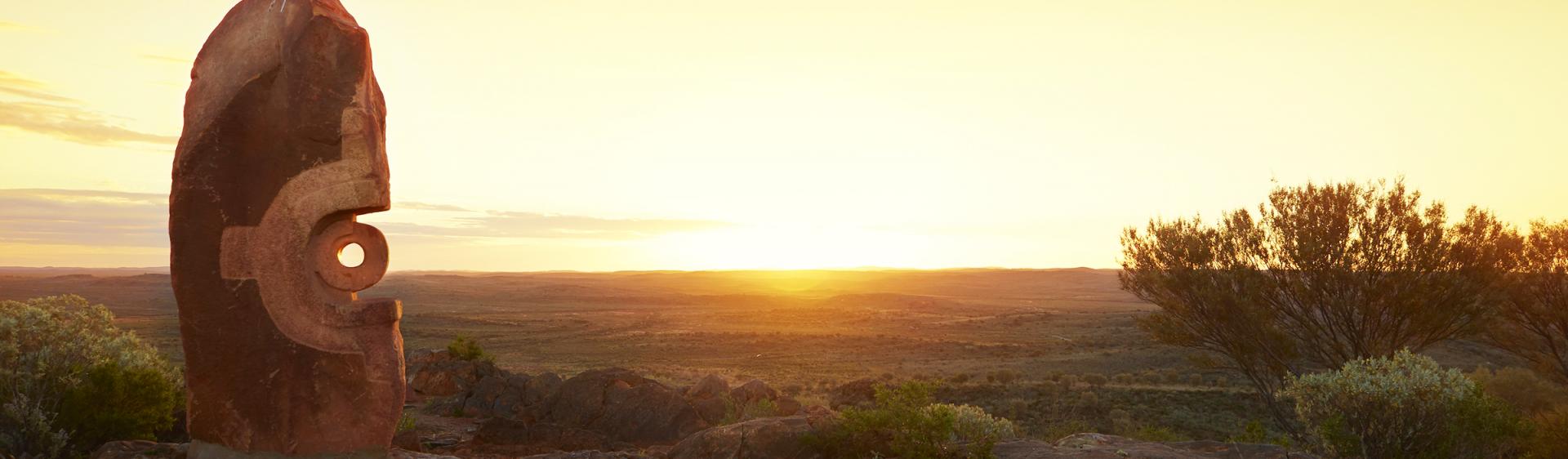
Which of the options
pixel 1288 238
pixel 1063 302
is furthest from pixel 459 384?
pixel 1063 302

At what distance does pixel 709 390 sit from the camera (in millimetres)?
21750

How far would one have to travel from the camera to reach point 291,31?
9.12 meters

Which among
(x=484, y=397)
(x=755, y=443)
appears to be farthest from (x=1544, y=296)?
(x=484, y=397)

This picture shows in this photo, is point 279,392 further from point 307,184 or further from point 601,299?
point 601,299

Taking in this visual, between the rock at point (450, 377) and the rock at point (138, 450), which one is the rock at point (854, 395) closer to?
the rock at point (450, 377)

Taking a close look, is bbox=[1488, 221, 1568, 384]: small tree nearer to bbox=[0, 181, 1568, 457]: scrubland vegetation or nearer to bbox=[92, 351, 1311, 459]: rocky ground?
bbox=[0, 181, 1568, 457]: scrubland vegetation

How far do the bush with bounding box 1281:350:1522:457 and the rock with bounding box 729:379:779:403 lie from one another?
11948 millimetres

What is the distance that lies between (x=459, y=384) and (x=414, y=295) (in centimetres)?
9996

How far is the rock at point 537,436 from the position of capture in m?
16.9

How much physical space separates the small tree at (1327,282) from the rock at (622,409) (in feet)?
37.7

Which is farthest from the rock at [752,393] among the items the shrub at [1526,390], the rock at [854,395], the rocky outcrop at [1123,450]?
the shrub at [1526,390]

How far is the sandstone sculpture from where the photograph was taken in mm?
9109

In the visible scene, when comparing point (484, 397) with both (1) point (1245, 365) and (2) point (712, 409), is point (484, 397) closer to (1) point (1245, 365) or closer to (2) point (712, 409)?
(2) point (712, 409)

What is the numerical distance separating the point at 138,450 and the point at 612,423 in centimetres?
961
